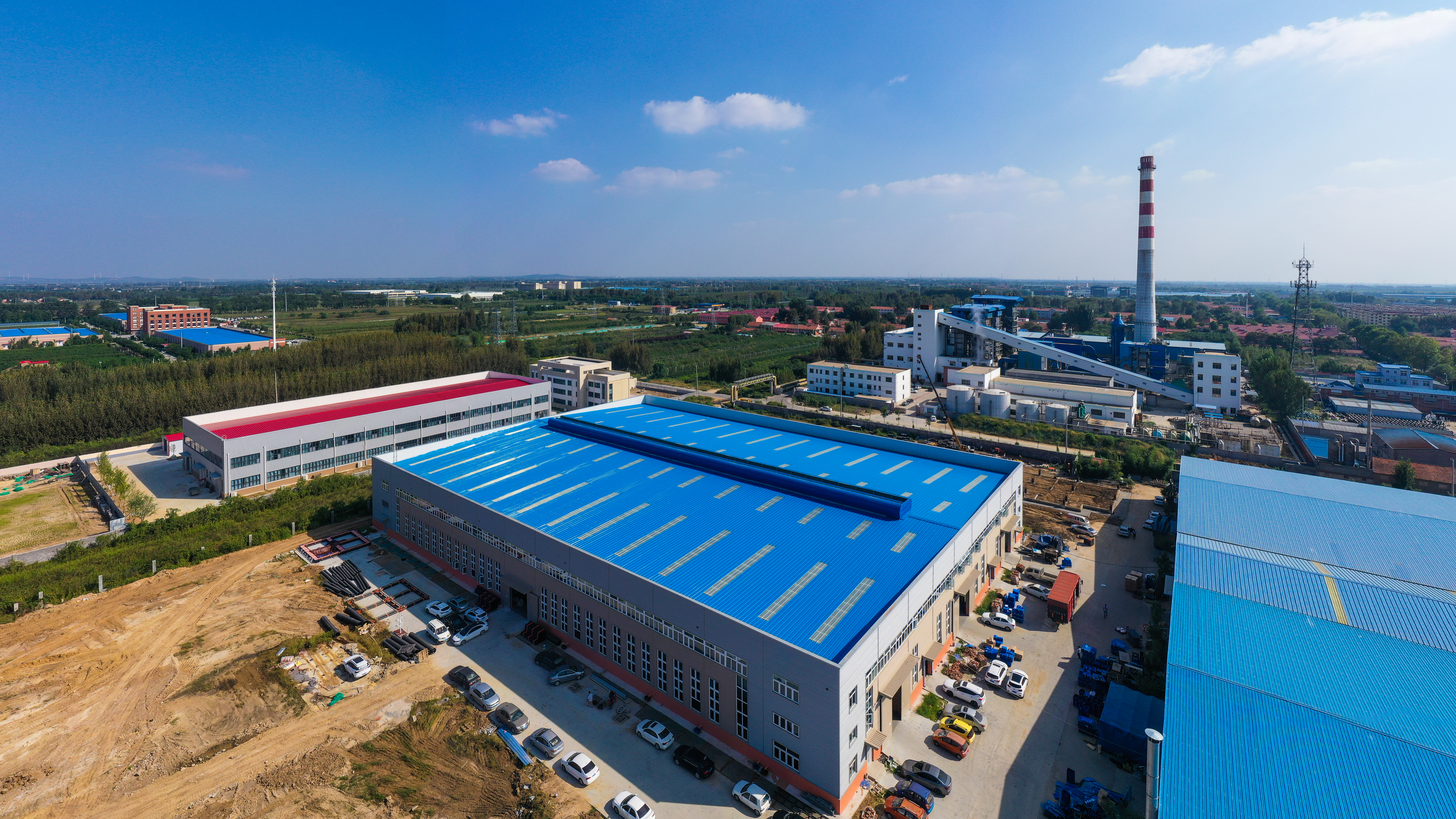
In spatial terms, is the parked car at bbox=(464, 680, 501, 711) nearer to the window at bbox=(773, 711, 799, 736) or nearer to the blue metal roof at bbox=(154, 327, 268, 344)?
the window at bbox=(773, 711, 799, 736)

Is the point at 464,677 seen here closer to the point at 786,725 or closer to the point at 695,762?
the point at 695,762

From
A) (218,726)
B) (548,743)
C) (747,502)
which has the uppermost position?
(747,502)

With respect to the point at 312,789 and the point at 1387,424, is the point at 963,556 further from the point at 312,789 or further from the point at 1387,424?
the point at 1387,424

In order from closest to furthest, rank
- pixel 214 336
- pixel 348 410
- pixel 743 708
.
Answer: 1. pixel 743 708
2. pixel 348 410
3. pixel 214 336

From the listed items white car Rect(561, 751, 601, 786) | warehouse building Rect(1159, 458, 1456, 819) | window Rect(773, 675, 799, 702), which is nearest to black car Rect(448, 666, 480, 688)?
white car Rect(561, 751, 601, 786)

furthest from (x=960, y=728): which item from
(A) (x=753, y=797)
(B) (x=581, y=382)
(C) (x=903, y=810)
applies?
(B) (x=581, y=382)

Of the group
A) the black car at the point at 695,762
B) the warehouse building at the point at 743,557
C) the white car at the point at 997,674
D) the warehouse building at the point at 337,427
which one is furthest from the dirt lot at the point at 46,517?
the white car at the point at 997,674
